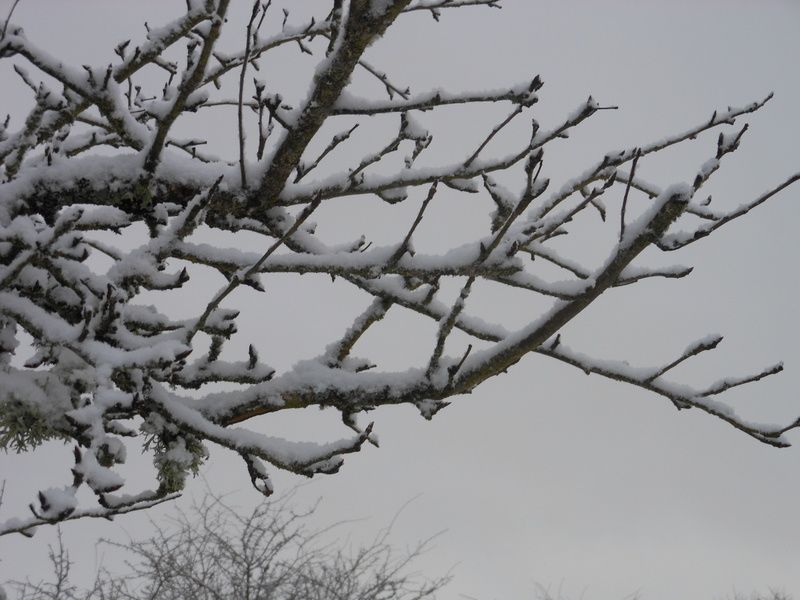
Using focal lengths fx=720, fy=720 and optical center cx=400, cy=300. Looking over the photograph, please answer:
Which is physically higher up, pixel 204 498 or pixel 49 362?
pixel 204 498

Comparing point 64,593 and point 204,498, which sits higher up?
point 204,498

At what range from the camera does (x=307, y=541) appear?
9398 mm

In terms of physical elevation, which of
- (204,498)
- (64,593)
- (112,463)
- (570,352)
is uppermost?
(204,498)

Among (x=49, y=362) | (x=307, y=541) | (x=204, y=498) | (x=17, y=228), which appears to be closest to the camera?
(x=17, y=228)

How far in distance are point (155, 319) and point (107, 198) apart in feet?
1.72

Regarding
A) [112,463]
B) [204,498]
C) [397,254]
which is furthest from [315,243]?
[204,498]

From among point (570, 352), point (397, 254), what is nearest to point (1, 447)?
point (397, 254)

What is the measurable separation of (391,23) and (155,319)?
1563mm

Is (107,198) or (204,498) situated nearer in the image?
(107,198)

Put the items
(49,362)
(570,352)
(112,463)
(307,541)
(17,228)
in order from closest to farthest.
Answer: (112,463), (17,228), (49,362), (570,352), (307,541)

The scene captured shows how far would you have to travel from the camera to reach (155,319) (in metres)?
2.90

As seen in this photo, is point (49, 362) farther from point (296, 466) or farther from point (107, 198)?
point (296, 466)

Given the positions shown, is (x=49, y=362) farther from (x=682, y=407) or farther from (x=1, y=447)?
(x=682, y=407)

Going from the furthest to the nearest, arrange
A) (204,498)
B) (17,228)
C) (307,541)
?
(204,498) < (307,541) < (17,228)
